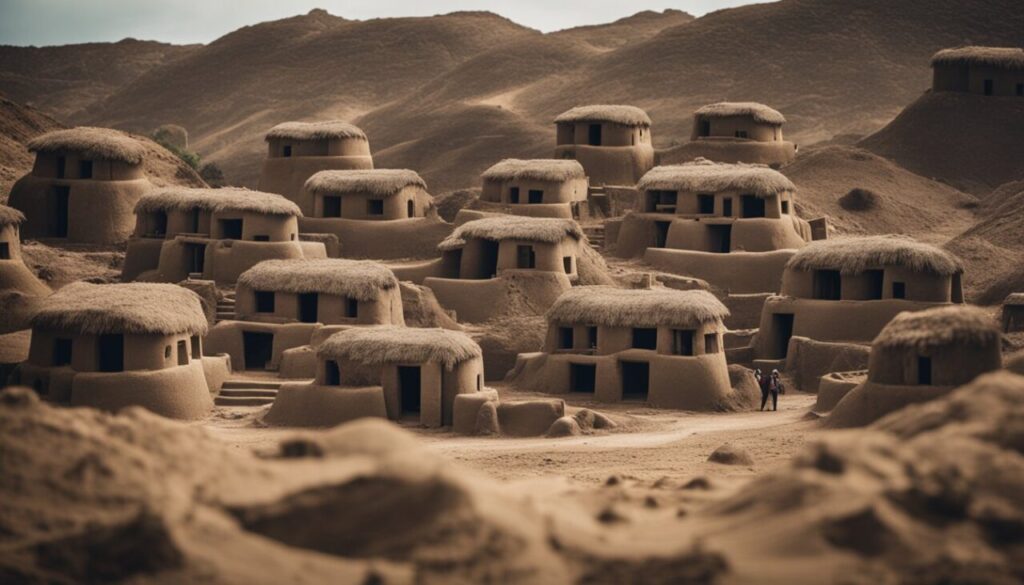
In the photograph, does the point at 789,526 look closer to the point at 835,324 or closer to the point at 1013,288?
the point at 835,324

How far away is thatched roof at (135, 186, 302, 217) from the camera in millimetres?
45281

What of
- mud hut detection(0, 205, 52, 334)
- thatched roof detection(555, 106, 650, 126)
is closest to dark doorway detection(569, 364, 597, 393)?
mud hut detection(0, 205, 52, 334)

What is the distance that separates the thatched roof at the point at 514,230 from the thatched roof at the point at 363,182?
392 cm

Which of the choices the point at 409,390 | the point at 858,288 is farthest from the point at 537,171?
the point at 409,390

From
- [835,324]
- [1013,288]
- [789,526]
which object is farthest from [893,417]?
[1013,288]

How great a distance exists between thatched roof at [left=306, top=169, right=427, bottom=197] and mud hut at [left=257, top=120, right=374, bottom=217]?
10.8 feet

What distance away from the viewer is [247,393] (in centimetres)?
3772

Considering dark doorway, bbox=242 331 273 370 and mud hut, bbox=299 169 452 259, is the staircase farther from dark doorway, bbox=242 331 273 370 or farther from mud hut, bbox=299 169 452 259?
mud hut, bbox=299 169 452 259

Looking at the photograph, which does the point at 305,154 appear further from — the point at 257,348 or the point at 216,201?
the point at 257,348

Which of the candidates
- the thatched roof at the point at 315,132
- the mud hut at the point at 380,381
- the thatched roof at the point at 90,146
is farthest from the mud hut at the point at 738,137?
the mud hut at the point at 380,381

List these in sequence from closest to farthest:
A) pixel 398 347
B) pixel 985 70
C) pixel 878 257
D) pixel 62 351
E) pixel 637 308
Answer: pixel 398 347, pixel 62 351, pixel 637 308, pixel 878 257, pixel 985 70

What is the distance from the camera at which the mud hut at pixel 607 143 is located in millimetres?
57156

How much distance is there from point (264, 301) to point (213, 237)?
4.35 m

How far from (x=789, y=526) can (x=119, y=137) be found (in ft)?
123
